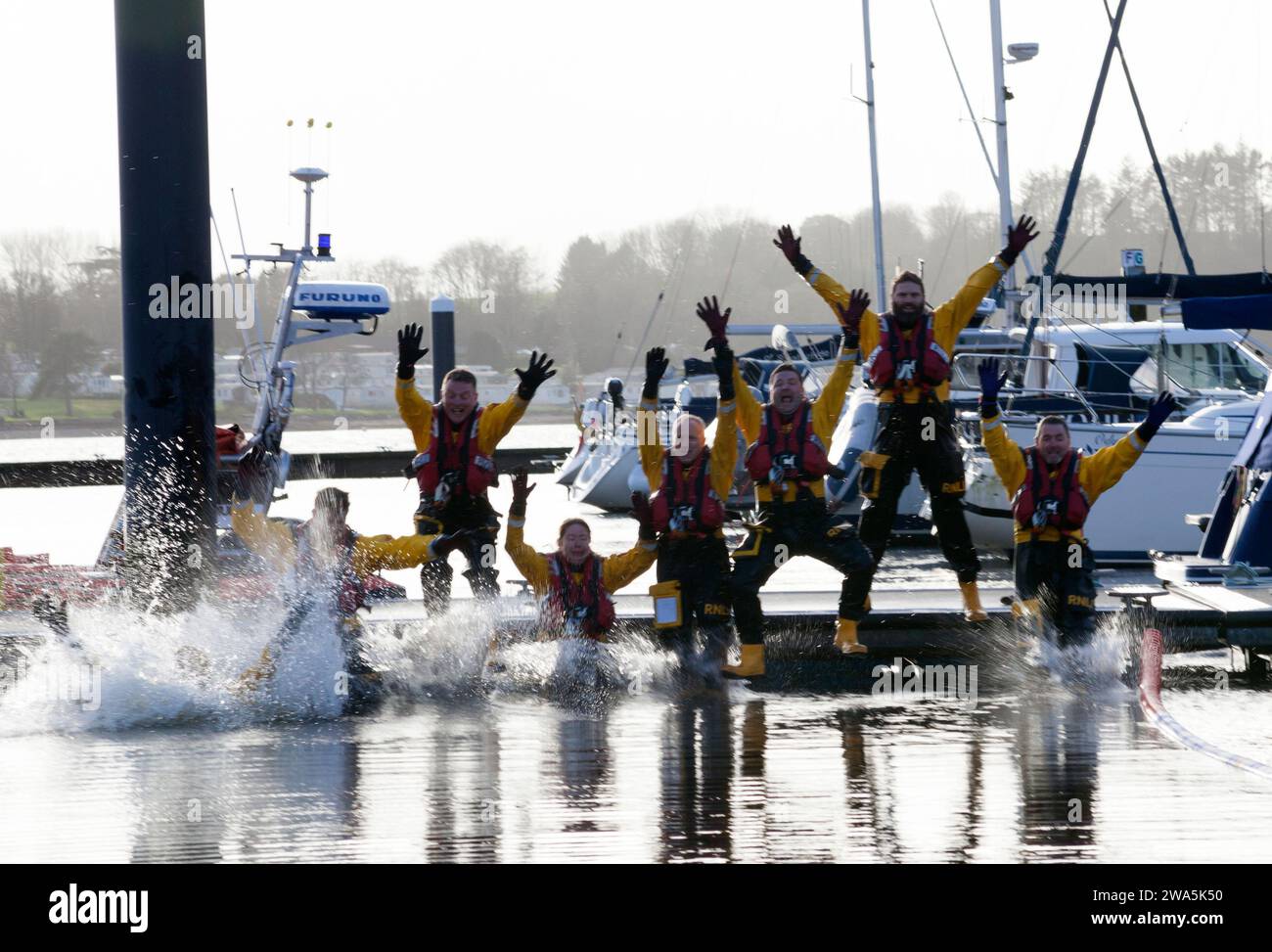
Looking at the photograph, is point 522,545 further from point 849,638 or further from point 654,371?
point 849,638

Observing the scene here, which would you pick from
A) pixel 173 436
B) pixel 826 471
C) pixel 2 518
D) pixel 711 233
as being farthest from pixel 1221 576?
pixel 711 233

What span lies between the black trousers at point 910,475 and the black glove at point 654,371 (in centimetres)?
136

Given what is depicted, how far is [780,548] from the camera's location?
834 centimetres

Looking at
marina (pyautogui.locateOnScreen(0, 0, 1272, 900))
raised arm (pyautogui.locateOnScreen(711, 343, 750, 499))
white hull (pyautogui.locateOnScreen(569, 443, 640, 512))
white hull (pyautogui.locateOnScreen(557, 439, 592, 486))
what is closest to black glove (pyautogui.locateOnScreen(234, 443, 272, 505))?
marina (pyautogui.locateOnScreen(0, 0, 1272, 900))

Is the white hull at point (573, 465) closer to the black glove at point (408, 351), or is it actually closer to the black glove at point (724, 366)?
the black glove at point (408, 351)

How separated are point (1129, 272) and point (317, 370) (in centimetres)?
7622

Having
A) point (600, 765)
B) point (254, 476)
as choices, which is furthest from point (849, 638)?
point (254, 476)

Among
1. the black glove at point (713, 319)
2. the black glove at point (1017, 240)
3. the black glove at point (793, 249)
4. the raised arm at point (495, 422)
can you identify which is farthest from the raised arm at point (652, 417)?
the black glove at point (1017, 240)

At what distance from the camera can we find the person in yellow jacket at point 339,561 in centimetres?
793

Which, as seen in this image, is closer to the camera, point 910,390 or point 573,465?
point 910,390

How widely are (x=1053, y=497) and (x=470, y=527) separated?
3180mm

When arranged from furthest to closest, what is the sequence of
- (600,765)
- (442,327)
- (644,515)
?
(442,327)
(644,515)
(600,765)
